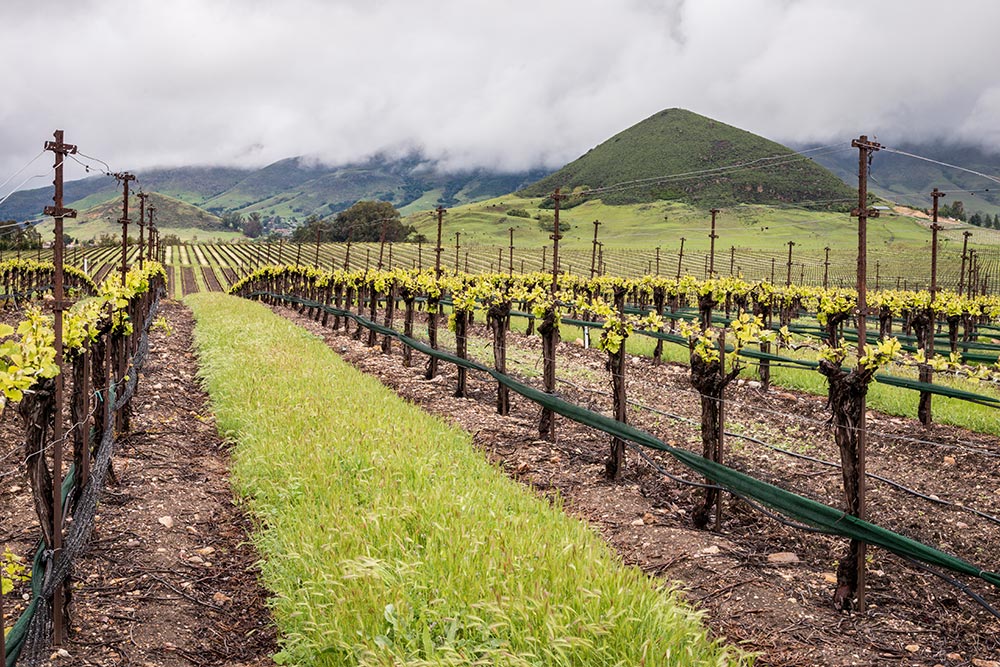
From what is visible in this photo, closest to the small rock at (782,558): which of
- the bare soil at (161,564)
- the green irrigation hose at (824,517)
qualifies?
the green irrigation hose at (824,517)

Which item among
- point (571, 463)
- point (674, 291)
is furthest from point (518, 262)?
point (571, 463)

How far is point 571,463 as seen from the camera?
9914 mm

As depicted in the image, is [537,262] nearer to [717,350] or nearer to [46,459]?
[717,350]

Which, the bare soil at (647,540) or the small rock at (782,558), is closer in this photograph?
the bare soil at (647,540)

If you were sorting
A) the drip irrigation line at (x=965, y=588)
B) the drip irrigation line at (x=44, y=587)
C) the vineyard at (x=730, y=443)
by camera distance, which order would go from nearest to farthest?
the drip irrigation line at (x=44, y=587)
the drip irrigation line at (x=965, y=588)
the vineyard at (x=730, y=443)

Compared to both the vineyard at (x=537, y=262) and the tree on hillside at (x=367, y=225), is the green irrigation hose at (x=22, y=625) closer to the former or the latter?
the vineyard at (x=537, y=262)

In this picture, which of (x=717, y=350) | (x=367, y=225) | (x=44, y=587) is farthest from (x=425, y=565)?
(x=367, y=225)

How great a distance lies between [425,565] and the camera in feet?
16.5

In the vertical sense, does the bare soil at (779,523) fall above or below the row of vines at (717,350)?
below

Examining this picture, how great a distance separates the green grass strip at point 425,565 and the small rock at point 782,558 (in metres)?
1.76

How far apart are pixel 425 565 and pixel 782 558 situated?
386 cm

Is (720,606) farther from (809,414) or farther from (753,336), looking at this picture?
(809,414)

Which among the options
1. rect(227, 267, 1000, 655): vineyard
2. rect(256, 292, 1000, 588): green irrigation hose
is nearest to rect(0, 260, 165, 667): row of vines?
rect(227, 267, 1000, 655): vineyard

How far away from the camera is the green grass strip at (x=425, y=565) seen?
4.09 meters
